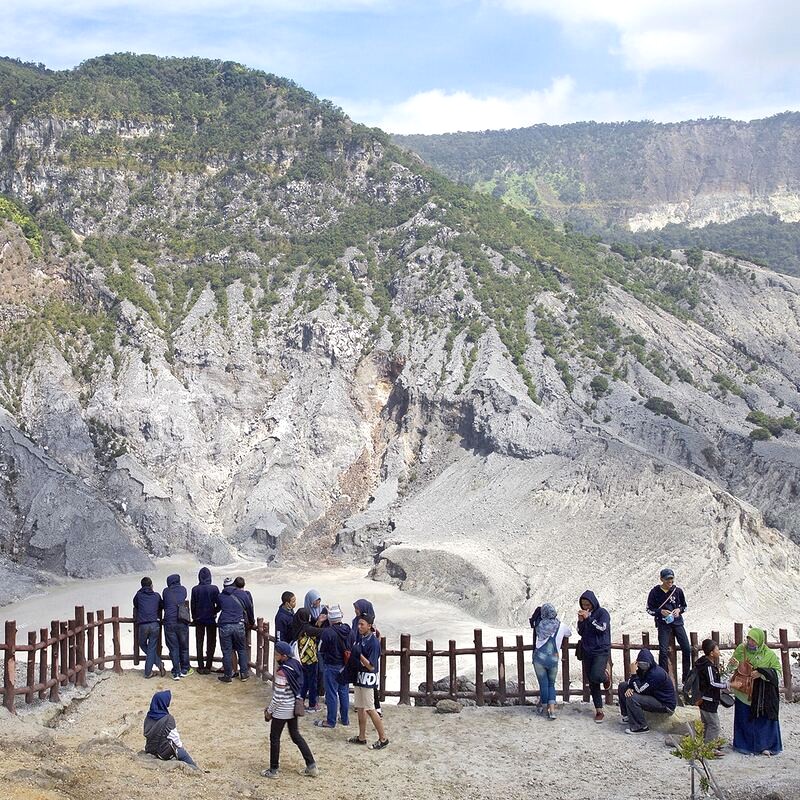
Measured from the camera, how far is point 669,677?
13.5 metres

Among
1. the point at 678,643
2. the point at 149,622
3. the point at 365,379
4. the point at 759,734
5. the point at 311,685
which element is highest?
the point at 365,379

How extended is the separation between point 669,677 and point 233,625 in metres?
6.66

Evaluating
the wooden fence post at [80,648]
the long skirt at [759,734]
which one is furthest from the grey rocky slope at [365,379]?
the wooden fence post at [80,648]

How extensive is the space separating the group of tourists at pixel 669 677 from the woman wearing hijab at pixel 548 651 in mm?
14

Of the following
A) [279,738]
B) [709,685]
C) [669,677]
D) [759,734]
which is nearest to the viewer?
[279,738]

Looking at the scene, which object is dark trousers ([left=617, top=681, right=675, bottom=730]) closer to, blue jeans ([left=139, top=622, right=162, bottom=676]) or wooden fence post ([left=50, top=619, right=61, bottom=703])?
blue jeans ([left=139, top=622, right=162, bottom=676])

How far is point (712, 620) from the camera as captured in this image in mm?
29172

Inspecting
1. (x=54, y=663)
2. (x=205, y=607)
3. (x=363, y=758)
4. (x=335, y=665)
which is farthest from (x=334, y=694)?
(x=54, y=663)

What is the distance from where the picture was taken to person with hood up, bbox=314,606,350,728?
1358cm

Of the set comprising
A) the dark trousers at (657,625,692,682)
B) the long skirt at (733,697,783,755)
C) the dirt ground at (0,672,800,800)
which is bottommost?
the dirt ground at (0,672,800,800)

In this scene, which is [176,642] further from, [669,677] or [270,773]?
[669,677]

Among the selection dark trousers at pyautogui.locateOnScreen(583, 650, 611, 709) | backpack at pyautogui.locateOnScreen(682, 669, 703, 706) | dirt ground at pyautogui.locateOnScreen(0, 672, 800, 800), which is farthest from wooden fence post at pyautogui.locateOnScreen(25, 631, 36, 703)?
backpack at pyautogui.locateOnScreen(682, 669, 703, 706)

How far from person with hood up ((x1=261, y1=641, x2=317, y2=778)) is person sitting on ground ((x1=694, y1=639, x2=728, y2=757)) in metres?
4.89

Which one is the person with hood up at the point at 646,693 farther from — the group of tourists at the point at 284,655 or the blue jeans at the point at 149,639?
the blue jeans at the point at 149,639
